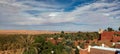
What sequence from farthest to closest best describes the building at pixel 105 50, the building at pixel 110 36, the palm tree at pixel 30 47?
the building at pixel 110 36 < the palm tree at pixel 30 47 < the building at pixel 105 50

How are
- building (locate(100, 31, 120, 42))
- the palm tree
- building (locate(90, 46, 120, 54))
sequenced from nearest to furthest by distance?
building (locate(90, 46, 120, 54)) < the palm tree < building (locate(100, 31, 120, 42))

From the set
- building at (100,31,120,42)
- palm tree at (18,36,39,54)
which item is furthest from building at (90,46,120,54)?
building at (100,31,120,42)

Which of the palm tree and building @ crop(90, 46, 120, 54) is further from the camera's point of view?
the palm tree

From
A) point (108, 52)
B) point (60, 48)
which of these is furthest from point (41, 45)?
point (108, 52)

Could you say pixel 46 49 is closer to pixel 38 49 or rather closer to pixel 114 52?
pixel 38 49

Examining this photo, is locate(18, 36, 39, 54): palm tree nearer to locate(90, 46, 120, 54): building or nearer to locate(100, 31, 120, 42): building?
locate(90, 46, 120, 54): building

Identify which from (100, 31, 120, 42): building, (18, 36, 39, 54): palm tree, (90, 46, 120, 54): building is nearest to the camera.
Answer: (90, 46, 120, 54): building

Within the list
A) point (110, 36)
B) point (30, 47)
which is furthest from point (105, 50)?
point (110, 36)

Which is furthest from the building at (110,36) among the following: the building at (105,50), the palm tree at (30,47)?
the building at (105,50)

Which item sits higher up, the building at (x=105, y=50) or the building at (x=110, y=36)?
the building at (x=105, y=50)

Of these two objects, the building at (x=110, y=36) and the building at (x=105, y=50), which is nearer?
the building at (x=105, y=50)

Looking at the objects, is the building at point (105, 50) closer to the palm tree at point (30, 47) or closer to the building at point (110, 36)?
the palm tree at point (30, 47)
